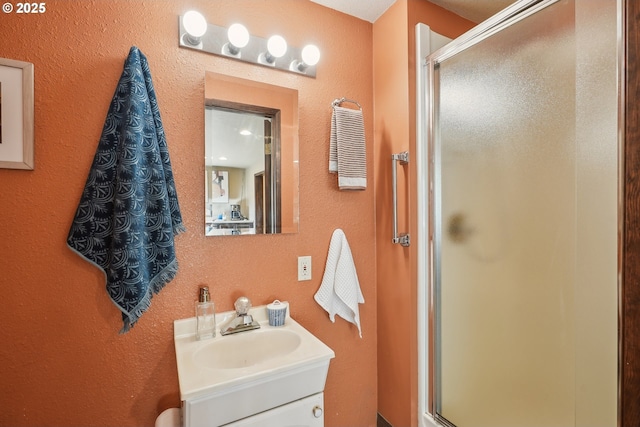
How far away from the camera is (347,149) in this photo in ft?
4.74

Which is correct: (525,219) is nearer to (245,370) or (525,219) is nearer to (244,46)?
(245,370)

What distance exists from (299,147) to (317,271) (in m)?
0.63

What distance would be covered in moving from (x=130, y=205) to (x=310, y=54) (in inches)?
40.1

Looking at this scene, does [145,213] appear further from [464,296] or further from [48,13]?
[464,296]

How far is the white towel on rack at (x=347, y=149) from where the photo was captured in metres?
1.43

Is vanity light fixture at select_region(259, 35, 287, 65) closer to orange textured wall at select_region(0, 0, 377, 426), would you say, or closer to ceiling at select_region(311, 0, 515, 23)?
orange textured wall at select_region(0, 0, 377, 426)

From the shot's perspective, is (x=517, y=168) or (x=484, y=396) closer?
(x=517, y=168)

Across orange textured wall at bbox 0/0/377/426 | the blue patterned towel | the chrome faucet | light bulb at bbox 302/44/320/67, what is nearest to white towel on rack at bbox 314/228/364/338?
orange textured wall at bbox 0/0/377/426

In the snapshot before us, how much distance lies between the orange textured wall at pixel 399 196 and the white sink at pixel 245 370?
546mm

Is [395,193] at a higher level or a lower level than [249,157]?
lower

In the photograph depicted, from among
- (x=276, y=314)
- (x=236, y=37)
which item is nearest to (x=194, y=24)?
(x=236, y=37)

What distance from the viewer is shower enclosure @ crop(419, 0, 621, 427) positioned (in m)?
0.88

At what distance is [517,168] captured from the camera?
1.10 meters

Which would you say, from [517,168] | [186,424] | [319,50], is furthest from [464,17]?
[186,424]
